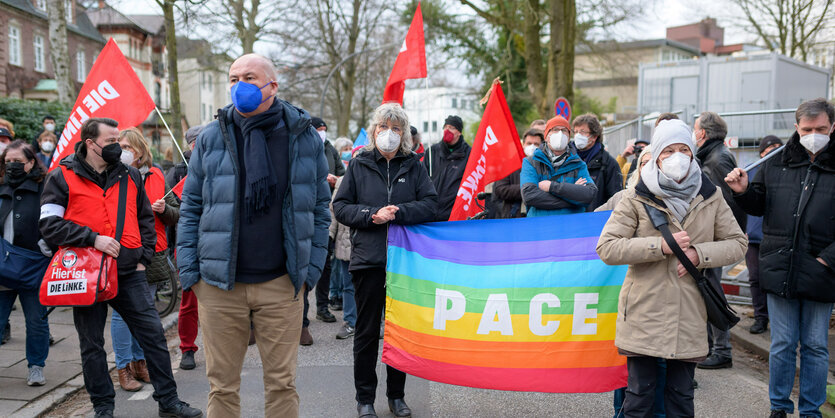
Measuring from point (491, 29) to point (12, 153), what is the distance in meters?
23.1

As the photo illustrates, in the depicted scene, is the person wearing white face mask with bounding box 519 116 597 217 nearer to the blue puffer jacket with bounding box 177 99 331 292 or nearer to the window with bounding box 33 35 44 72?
the blue puffer jacket with bounding box 177 99 331 292

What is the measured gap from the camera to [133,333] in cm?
480

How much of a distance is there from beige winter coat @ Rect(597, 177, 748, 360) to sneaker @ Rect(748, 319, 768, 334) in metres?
3.99

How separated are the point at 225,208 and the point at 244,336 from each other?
0.76 m

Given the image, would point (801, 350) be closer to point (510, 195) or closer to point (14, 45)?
point (510, 195)

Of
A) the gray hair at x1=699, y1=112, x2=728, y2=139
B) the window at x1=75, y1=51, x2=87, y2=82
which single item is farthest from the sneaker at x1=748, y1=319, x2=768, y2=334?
the window at x1=75, y1=51, x2=87, y2=82

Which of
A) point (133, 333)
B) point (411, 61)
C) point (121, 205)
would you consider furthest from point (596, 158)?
point (133, 333)

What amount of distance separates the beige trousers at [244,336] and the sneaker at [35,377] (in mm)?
2570

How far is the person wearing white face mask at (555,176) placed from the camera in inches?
218

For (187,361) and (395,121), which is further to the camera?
(187,361)

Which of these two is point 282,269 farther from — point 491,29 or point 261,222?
point 491,29

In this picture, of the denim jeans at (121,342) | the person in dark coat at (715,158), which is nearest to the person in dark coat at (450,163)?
the person in dark coat at (715,158)

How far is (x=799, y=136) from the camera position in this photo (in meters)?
4.48

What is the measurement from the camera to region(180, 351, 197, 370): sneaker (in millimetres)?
6023
